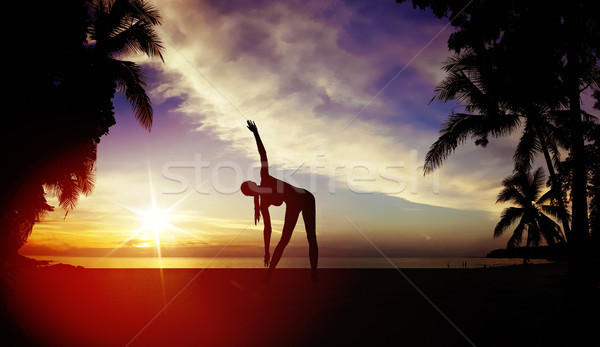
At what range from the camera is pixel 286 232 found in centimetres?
832

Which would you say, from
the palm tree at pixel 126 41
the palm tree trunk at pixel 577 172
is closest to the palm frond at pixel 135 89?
the palm tree at pixel 126 41

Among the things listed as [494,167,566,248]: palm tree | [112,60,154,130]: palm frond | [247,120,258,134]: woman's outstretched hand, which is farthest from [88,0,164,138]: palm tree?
[494,167,566,248]: palm tree

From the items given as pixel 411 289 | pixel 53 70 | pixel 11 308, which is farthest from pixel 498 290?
pixel 53 70

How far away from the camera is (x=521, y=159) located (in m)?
14.2

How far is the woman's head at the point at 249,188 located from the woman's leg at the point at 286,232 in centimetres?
84

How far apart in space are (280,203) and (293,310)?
259 centimetres

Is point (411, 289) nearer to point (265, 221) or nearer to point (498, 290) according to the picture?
point (498, 290)

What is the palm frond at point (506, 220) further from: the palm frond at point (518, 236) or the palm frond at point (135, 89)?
the palm frond at point (135, 89)

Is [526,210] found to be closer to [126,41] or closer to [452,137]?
[452,137]

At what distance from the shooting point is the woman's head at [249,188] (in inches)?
322

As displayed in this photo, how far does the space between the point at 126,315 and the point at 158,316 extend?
0.57 meters

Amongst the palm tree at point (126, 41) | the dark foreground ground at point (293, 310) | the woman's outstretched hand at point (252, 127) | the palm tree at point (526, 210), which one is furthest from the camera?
the palm tree at point (526, 210)

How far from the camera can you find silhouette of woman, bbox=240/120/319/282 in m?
8.21

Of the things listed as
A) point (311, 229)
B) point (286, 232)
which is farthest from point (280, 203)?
point (311, 229)
